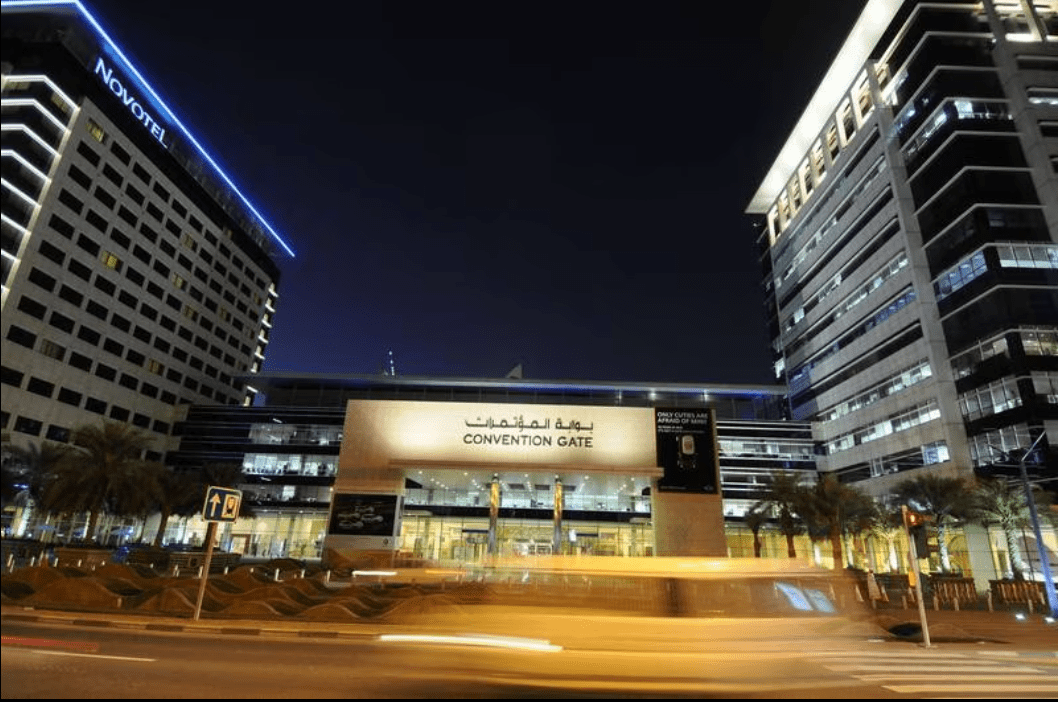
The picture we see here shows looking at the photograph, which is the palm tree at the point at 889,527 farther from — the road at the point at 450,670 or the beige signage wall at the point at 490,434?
the road at the point at 450,670

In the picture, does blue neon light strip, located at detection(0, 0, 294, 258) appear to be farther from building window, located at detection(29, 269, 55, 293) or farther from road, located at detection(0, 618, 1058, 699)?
road, located at detection(0, 618, 1058, 699)

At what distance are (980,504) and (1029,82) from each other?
164 ft

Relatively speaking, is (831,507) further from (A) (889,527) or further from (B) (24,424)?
(B) (24,424)

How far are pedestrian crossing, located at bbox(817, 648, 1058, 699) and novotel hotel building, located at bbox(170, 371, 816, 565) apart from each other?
25218mm

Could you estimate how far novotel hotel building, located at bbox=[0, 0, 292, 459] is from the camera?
214 feet

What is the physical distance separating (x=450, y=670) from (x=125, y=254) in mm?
93409

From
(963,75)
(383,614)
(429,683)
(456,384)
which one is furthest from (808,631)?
(963,75)

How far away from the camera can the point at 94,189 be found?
7419cm

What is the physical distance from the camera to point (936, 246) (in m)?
64.0

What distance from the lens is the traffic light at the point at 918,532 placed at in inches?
771

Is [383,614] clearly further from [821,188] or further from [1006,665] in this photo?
[821,188]

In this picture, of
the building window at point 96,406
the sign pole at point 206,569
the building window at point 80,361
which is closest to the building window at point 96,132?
the building window at point 80,361

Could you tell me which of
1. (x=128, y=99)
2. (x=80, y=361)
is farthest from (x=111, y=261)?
(x=128, y=99)

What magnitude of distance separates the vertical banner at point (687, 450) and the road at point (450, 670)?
1121 inches
